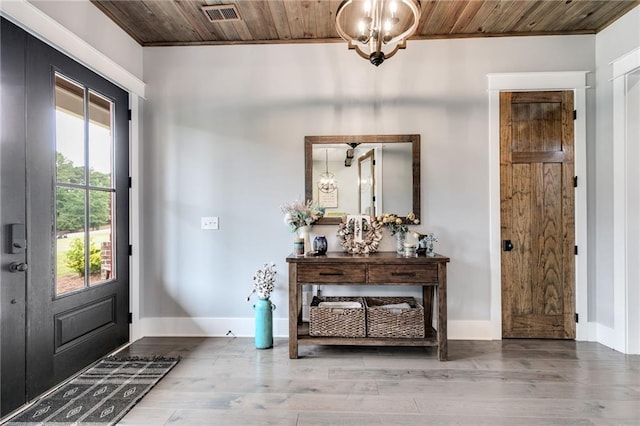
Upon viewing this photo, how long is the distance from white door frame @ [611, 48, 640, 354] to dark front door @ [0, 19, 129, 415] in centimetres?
453

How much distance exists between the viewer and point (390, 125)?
10.5ft

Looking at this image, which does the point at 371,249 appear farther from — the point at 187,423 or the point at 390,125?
the point at 187,423

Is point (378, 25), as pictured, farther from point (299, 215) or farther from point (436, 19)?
point (299, 215)

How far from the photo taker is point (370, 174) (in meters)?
3.18

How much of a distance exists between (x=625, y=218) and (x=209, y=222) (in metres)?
3.84

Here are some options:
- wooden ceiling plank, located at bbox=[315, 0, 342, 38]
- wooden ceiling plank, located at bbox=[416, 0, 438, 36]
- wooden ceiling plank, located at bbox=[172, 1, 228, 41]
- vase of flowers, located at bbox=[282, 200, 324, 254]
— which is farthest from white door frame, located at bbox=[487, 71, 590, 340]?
wooden ceiling plank, located at bbox=[172, 1, 228, 41]

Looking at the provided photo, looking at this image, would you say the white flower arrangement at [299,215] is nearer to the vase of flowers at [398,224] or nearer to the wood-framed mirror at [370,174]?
the wood-framed mirror at [370,174]

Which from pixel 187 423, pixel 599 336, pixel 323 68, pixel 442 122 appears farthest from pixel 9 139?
pixel 599 336

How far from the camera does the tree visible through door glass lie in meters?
2.38

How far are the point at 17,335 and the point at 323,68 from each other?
316cm

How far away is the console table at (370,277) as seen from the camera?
2.68 metres

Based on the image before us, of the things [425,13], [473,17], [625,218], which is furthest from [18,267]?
[625,218]

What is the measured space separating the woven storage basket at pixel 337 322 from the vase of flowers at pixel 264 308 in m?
0.43

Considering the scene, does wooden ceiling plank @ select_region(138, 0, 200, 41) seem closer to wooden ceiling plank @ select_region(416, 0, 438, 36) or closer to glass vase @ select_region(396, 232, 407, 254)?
wooden ceiling plank @ select_region(416, 0, 438, 36)
